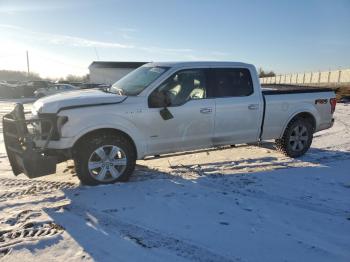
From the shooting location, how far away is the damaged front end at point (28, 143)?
16.8 ft

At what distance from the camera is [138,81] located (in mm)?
6418

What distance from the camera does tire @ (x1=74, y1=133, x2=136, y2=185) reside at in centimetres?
550

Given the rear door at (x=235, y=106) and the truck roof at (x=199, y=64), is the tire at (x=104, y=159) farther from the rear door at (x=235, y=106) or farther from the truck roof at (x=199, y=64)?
the rear door at (x=235, y=106)

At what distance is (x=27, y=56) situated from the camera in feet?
243

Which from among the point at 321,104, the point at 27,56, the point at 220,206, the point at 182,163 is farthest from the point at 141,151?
the point at 27,56

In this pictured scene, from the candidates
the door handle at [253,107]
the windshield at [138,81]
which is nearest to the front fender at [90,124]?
the windshield at [138,81]

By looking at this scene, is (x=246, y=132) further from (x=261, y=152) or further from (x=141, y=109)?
(x=141, y=109)

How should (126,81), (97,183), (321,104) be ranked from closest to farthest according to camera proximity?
(97,183) < (126,81) < (321,104)

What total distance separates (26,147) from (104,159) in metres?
1.12

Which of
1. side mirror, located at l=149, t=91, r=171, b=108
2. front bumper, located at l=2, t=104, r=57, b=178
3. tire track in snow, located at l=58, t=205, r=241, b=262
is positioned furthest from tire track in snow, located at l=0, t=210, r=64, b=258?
side mirror, located at l=149, t=91, r=171, b=108

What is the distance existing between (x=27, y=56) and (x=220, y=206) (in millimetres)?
77181

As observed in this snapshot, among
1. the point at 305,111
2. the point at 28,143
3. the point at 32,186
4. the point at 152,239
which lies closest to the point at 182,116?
the point at 28,143

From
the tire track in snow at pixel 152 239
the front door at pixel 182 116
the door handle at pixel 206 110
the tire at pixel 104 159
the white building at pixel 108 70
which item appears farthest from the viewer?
the white building at pixel 108 70

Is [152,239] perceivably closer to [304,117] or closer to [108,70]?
[304,117]
